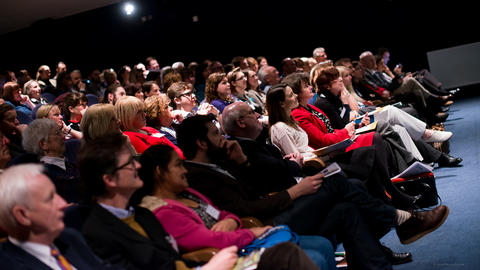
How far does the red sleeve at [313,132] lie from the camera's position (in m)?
4.40

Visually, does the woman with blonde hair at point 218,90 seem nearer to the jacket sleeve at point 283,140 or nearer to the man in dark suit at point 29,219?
the jacket sleeve at point 283,140

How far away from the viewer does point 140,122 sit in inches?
156

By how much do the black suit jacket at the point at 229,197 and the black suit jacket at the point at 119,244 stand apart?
0.74 m

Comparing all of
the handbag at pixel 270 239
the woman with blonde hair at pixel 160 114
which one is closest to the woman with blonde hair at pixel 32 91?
the woman with blonde hair at pixel 160 114

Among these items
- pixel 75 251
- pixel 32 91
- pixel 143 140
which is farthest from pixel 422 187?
pixel 32 91

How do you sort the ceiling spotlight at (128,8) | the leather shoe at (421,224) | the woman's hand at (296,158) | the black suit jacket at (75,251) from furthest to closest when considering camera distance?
the ceiling spotlight at (128,8) < the woman's hand at (296,158) < the leather shoe at (421,224) < the black suit jacket at (75,251)

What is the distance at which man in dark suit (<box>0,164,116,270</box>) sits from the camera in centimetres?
177

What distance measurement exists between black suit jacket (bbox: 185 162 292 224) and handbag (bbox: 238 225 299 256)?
284 millimetres

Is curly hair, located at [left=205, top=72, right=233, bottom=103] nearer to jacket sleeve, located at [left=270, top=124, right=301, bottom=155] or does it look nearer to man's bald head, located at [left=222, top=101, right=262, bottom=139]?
jacket sleeve, located at [left=270, top=124, right=301, bottom=155]

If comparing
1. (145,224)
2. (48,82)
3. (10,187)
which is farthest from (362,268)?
Result: (48,82)

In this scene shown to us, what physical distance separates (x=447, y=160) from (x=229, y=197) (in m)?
2.92

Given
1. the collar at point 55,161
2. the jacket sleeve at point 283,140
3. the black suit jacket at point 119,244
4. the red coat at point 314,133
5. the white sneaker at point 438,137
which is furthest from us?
the white sneaker at point 438,137

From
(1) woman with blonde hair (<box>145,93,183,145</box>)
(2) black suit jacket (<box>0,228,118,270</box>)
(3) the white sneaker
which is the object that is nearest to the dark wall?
(3) the white sneaker

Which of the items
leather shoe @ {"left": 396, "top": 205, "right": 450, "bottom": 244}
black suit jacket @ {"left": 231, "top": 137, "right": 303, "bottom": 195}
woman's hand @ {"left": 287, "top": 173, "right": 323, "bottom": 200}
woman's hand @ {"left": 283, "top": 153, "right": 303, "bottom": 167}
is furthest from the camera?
woman's hand @ {"left": 283, "top": 153, "right": 303, "bottom": 167}
